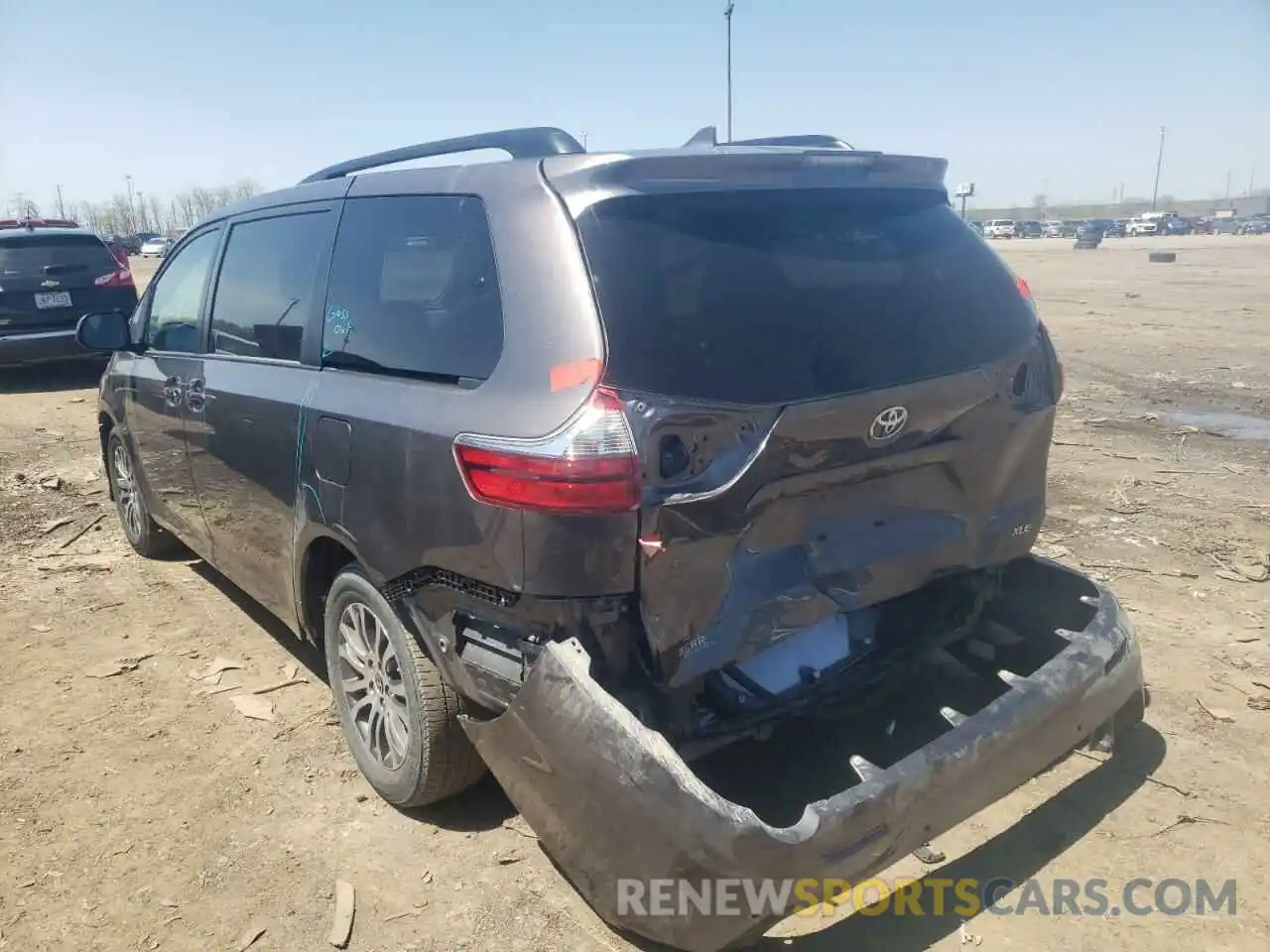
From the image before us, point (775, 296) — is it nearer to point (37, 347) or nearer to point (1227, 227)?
point (37, 347)

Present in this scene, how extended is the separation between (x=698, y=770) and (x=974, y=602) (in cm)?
107

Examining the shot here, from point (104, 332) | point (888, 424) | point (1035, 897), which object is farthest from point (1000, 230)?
point (1035, 897)

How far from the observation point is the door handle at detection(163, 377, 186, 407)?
4.12 m

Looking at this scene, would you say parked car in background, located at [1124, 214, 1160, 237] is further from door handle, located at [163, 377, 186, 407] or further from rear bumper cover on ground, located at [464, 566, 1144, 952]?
rear bumper cover on ground, located at [464, 566, 1144, 952]

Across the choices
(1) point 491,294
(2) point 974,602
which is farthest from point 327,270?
(2) point 974,602

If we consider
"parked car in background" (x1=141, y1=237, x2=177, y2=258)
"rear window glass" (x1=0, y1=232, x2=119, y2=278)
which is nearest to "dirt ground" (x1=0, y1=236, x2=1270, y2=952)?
"rear window glass" (x1=0, y1=232, x2=119, y2=278)

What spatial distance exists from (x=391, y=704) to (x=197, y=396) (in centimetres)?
176

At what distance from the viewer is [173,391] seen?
4.20 metres

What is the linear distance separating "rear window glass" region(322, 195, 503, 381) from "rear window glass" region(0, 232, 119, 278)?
9215mm

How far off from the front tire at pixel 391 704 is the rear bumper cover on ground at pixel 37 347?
348 inches

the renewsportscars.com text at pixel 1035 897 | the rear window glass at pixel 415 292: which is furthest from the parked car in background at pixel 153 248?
the renewsportscars.com text at pixel 1035 897

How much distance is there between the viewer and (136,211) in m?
123

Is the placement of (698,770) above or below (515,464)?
below

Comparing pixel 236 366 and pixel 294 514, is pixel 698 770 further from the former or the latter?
pixel 236 366
